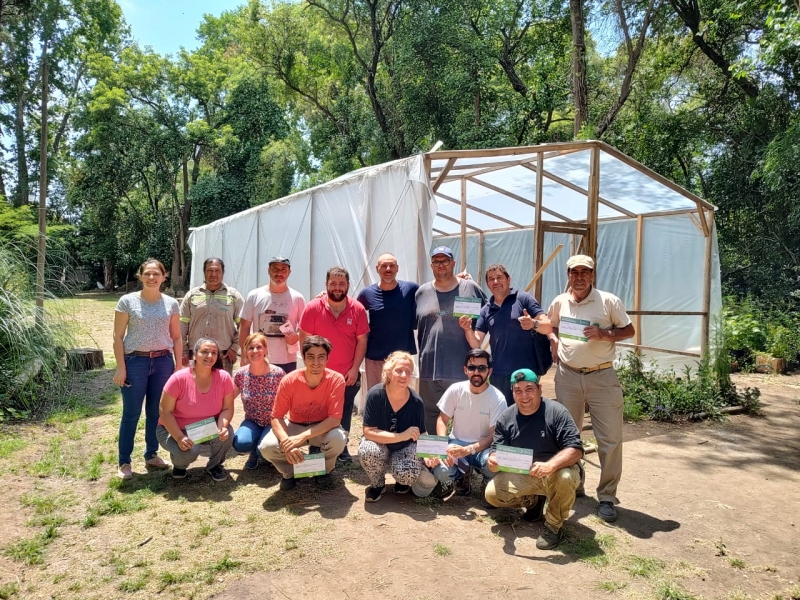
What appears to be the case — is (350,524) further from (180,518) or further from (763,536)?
(763,536)

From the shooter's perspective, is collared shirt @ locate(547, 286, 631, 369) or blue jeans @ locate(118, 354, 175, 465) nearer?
collared shirt @ locate(547, 286, 631, 369)

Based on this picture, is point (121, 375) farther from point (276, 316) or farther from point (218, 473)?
point (276, 316)

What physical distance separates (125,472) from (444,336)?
236cm

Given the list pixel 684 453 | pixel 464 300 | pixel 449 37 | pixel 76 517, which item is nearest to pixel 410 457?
pixel 464 300

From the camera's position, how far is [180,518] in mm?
3135

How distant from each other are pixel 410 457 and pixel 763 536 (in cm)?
206

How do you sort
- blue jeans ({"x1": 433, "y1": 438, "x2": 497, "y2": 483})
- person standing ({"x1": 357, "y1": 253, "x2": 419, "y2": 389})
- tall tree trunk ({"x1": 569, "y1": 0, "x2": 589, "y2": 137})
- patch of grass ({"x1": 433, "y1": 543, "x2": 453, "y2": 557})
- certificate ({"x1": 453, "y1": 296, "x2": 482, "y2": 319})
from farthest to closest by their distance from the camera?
tall tree trunk ({"x1": 569, "y1": 0, "x2": 589, "y2": 137}) < person standing ({"x1": 357, "y1": 253, "x2": 419, "y2": 389}) < certificate ({"x1": 453, "y1": 296, "x2": 482, "y2": 319}) < blue jeans ({"x1": 433, "y1": 438, "x2": 497, "y2": 483}) < patch of grass ({"x1": 433, "y1": 543, "x2": 453, "y2": 557})

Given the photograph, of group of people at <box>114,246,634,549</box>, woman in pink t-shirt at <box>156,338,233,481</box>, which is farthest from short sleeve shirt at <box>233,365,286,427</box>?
woman in pink t-shirt at <box>156,338,233,481</box>

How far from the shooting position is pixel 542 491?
306 centimetres

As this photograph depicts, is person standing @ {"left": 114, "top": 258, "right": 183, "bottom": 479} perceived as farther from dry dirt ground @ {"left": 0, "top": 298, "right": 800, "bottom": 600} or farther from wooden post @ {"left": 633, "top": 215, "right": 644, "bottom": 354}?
wooden post @ {"left": 633, "top": 215, "right": 644, "bottom": 354}

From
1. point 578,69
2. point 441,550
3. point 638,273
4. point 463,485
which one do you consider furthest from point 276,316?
point 578,69

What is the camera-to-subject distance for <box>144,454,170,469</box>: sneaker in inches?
152

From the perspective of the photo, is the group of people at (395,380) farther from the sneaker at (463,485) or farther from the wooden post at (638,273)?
the wooden post at (638,273)

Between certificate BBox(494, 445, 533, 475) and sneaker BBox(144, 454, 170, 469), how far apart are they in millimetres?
2420
